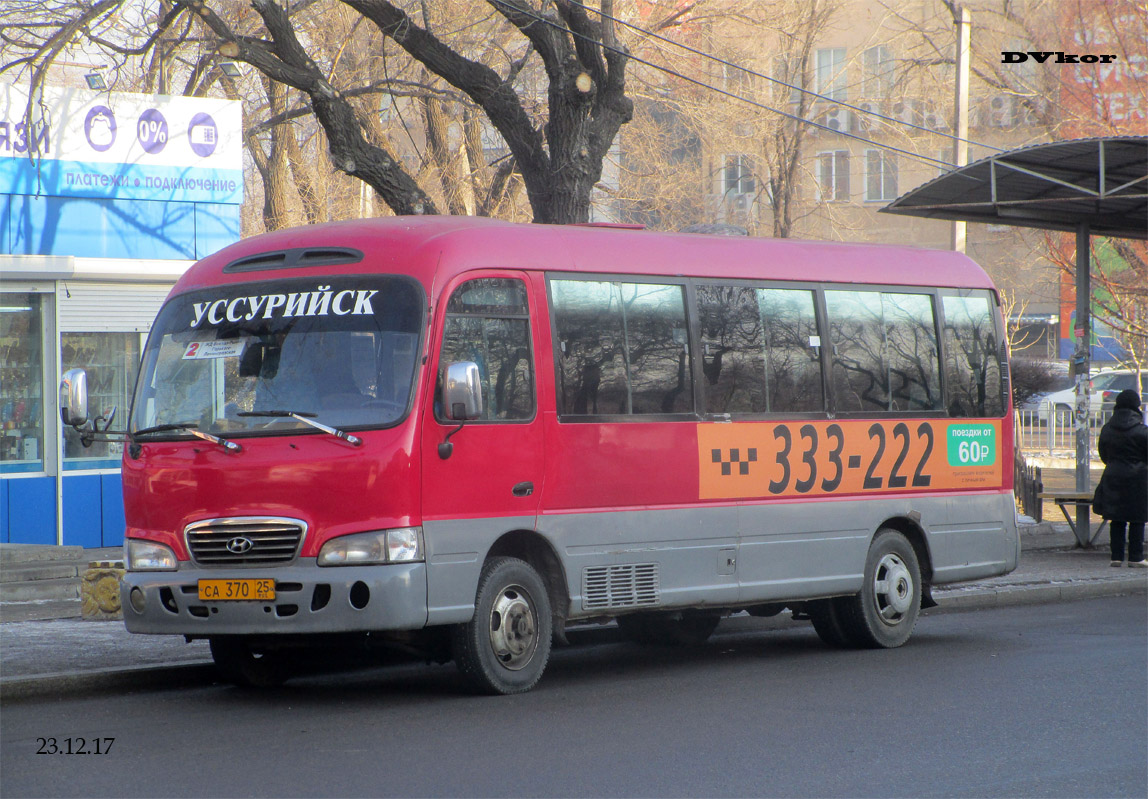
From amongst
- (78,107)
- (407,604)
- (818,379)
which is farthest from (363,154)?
(407,604)

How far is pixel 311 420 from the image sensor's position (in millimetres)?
8430

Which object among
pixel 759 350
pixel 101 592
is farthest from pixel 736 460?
pixel 101 592

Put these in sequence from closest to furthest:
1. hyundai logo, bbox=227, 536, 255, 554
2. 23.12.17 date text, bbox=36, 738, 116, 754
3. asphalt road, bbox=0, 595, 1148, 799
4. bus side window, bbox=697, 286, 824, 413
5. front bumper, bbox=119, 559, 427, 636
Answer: asphalt road, bbox=0, 595, 1148, 799
23.12.17 date text, bbox=36, 738, 116, 754
front bumper, bbox=119, 559, 427, 636
hyundai logo, bbox=227, 536, 255, 554
bus side window, bbox=697, 286, 824, 413

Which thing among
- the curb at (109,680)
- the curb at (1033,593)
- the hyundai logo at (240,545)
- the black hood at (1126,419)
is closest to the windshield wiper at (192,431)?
the hyundai logo at (240,545)

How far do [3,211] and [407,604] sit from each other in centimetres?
1071

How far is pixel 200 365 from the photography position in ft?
29.7

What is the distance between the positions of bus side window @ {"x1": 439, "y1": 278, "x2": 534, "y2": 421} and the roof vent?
725 millimetres

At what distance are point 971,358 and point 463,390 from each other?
5748 mm

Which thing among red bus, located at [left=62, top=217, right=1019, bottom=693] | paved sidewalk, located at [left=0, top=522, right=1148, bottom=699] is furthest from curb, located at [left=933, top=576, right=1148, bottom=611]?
red bus, located at [left=62, top=217, right=1019, bottom=693]

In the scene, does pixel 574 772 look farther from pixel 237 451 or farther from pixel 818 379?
pixel 818 379

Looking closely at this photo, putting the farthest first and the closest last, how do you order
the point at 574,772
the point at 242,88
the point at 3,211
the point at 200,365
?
the point at 242,88 → the point at 3,211 → the point at 200,365 → the point at 574,772

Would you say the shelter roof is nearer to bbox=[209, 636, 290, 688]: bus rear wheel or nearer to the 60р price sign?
the 60р price sign

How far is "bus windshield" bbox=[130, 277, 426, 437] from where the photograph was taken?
8.51 meters

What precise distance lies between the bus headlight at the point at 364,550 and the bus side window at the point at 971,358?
5649 millimetres
